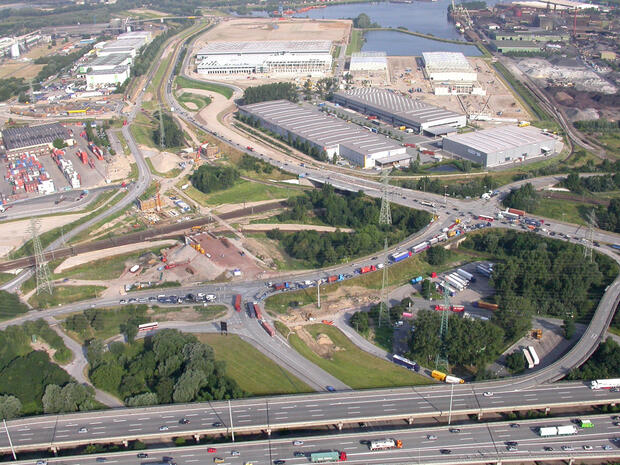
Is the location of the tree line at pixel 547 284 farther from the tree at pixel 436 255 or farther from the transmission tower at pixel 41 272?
the transmission tower at pixel 41 272

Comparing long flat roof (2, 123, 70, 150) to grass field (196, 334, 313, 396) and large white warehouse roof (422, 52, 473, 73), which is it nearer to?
grass field (196, 334, 313, 396)

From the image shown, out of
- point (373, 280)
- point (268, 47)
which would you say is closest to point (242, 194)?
point (373, 280)

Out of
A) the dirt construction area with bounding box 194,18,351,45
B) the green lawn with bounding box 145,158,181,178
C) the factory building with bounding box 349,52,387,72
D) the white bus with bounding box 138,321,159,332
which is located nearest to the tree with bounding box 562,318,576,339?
the white bus with bounding box 138,321,159,332

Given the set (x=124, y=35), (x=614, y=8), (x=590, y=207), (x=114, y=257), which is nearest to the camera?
(x=114, y=257)

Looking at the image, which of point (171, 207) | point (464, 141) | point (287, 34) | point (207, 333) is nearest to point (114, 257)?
point (171, 207)

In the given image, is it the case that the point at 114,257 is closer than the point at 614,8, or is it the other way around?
the point at 114,257

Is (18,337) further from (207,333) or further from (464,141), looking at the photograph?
(464,141)
